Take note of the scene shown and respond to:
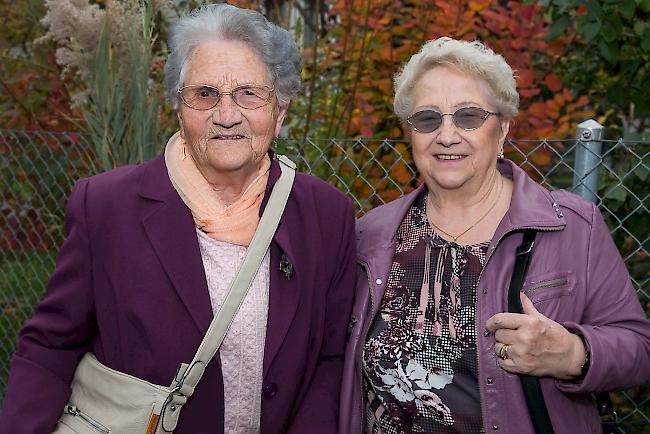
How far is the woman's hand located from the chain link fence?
698mm

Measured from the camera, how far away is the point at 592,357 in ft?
7.47

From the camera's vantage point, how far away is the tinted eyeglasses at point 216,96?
8.02ft

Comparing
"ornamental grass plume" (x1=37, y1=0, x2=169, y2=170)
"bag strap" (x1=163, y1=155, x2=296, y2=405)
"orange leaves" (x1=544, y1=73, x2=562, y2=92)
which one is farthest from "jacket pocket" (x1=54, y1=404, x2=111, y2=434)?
"orange leaves" (x1=544, y1=73, x2=562, y2=92)

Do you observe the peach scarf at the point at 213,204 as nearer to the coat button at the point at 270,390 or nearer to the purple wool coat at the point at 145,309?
the purple wool coat at the point at 145,309

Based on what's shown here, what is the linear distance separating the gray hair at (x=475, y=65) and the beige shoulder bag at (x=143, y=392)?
0.77 meters

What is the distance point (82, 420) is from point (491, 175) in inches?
58.6

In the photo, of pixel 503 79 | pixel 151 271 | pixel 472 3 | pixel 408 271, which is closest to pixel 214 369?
pixel 151 271

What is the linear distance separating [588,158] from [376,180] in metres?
1.65

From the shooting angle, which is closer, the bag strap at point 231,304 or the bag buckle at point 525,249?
the bag strap at point 231,304

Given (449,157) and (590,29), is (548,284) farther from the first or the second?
(590,29)

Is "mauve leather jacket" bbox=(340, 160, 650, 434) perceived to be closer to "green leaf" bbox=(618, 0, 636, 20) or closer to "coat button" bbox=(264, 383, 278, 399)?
"coat button" bbox=(264, 383, 278, 399)

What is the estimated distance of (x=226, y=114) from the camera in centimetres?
243

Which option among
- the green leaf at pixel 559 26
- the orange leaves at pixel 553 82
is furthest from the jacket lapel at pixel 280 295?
the orange leaves at pixel 553 82

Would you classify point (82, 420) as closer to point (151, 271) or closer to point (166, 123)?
point (151, 271)
